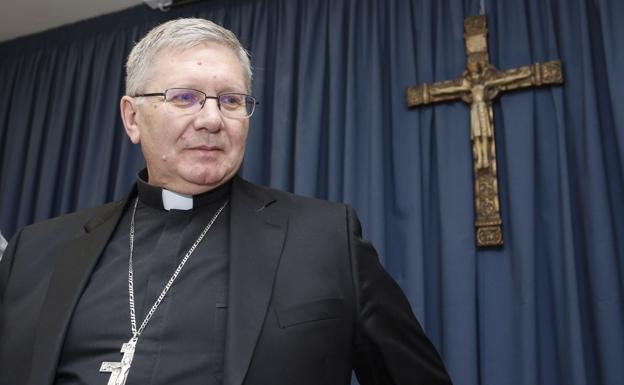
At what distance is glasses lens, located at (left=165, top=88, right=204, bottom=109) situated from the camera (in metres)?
1.32

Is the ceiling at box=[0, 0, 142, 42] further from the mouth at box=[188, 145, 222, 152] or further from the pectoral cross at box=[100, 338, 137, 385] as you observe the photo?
the pectoral cross at box=[100, 338, 137, 385]

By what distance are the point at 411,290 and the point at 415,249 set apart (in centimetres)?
17

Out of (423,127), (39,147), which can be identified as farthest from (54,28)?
(423,127)

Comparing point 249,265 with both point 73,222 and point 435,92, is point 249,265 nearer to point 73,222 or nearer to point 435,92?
point 73,222

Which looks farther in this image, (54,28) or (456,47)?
(54,28)

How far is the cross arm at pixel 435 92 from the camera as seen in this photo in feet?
7.62

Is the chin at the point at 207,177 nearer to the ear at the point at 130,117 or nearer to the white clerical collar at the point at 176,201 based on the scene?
the white clerical collar at the point at 176,201

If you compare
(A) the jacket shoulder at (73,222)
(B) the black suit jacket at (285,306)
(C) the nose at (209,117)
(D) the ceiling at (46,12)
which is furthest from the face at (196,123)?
(D) the ceiling at (46,12)

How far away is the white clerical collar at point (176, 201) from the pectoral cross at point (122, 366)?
39 centimetres

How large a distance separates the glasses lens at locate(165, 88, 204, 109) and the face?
0.01 meters

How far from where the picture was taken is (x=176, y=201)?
4.77 feet

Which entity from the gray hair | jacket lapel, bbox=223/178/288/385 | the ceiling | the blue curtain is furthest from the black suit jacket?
the ceiling

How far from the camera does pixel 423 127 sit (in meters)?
2.45

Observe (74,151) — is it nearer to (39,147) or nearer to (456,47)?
(39,147)
